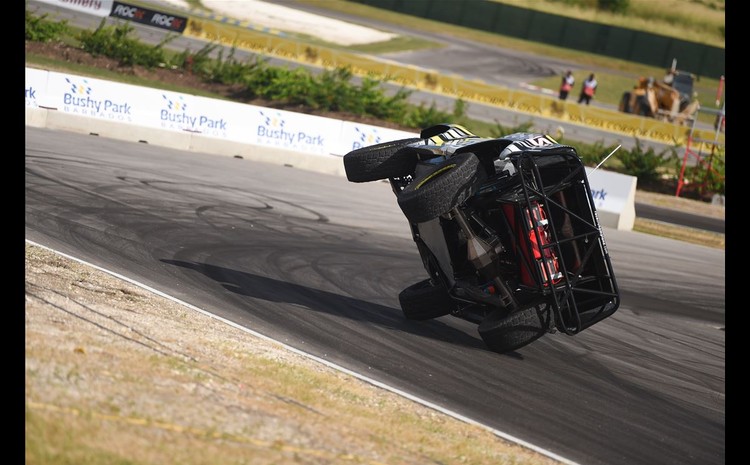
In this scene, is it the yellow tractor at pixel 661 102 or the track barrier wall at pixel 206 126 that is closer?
the track barrier wall at pixel 206 126

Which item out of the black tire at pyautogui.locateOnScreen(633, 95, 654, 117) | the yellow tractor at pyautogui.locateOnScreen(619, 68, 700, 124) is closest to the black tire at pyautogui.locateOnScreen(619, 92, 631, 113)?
the yellow tractor at pyautogui.locateOnScreen(619, 68, 700, 124)

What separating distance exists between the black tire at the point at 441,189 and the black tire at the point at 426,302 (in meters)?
1.71

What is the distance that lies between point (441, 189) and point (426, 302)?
Answer: 2.21 meters

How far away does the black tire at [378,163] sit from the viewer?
991 centimetres

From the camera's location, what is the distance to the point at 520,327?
9.57m

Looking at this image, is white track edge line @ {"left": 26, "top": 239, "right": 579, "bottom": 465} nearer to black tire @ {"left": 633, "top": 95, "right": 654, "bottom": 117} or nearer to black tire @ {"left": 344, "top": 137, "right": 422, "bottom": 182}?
black tire @ {"left": 344, "top": 137, "right": 422, "bottom": 182}

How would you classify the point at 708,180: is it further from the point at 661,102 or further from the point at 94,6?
the point at 94,6

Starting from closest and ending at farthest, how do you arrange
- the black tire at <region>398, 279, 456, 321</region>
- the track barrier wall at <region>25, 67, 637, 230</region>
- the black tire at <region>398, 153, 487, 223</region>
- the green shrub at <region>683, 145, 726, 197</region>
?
the black tire at <region>398, 153, 487, 223</region> < the black tire at <region>398, 279, 456, 321</region> < the track barrier wall at <region>25, 67, 637, 230</region> < the green shrub at <region>683, 145, 726, 197</region>

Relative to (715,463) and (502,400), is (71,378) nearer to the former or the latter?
(502,400)

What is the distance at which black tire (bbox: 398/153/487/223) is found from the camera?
8859mm

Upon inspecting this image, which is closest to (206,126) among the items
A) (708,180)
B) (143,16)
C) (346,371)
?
(346,371)

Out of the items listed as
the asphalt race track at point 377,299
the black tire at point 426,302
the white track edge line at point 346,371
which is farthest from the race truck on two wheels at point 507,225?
the white track edge line at point 346,371

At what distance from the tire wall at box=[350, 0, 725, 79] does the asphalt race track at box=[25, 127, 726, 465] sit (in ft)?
148

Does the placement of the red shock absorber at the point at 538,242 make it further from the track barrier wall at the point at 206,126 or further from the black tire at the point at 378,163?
the track barrier wall at the point at 206,126
